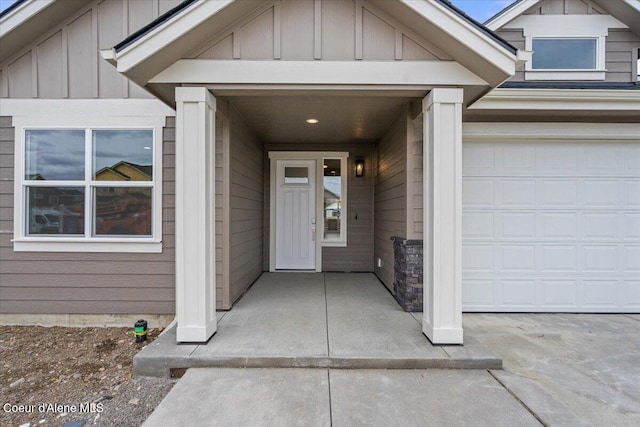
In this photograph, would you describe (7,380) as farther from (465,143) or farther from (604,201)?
(604,201)

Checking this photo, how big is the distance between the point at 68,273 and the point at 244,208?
2324 millimetres

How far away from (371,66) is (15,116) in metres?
4.36

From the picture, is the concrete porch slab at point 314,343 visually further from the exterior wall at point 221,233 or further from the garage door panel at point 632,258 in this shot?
the garage door panel at point 632,258

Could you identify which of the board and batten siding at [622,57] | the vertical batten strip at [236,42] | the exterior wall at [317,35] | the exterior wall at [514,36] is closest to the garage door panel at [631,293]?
the board and batten siding at [622,57]

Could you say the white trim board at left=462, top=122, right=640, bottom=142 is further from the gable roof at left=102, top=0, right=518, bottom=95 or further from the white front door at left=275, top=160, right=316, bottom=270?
the white front door at left=275, top=160, right=316, bottom=270

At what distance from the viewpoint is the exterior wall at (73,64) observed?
13.3 feet

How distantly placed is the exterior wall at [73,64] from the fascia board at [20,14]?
0.28m

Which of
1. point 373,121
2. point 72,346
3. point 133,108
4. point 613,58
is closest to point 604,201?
point 613,58

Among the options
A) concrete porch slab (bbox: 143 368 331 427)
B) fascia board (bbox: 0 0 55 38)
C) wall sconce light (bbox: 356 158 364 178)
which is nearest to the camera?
concrete porch slab (bbox: 143 368 331 427)

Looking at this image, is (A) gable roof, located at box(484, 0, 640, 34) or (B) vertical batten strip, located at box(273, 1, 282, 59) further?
(A) gable roof, located at box(484, 0, 640, 34)

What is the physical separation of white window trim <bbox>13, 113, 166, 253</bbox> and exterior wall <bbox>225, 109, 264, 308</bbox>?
2.94 feet

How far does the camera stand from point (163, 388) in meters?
2.66

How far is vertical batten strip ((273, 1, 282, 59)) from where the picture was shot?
2.99 m

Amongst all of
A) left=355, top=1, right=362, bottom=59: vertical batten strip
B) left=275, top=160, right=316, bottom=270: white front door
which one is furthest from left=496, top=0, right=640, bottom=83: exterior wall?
left=275, top=160, right=316, bottom=270: white front door
